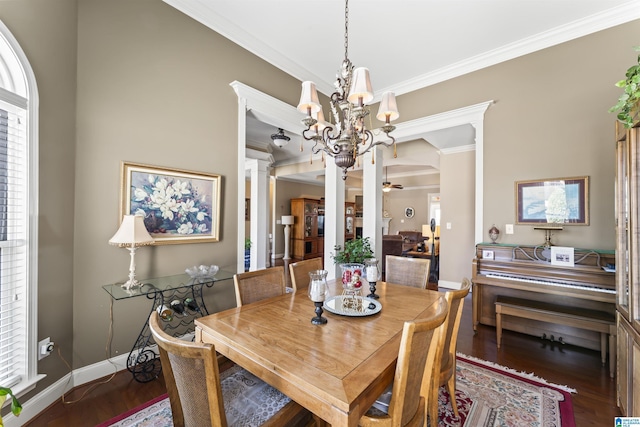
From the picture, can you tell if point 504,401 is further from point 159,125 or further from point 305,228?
point 305,228

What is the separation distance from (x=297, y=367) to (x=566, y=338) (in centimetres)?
324

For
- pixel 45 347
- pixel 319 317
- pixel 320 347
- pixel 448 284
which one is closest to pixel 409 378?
pixel 320 347

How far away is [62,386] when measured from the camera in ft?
6.22

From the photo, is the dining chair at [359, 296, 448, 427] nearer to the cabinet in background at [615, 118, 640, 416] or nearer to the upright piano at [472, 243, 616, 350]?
the cabinet in background at [615, 118, 640, 416]

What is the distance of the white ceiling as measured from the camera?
2.50 metres

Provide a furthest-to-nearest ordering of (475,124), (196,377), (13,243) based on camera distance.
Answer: (475,124), (13,243), (196,377)

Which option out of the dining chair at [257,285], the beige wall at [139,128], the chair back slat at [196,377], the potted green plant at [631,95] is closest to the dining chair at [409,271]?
the dining chair at [257,285]

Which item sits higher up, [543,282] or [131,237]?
[131,237]

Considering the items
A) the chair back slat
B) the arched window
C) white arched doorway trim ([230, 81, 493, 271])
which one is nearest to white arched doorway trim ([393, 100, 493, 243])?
white arched doorway trim ([230, 81, 493, 271])

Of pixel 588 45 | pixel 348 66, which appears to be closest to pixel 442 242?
pixel 588 45

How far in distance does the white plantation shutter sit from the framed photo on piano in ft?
14.2

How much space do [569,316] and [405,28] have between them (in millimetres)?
3217

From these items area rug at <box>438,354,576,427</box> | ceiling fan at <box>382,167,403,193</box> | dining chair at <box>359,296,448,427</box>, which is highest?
ceiling fan at <box>382,167,403,193</box>

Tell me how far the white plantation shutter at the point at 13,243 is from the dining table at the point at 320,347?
1191mm
